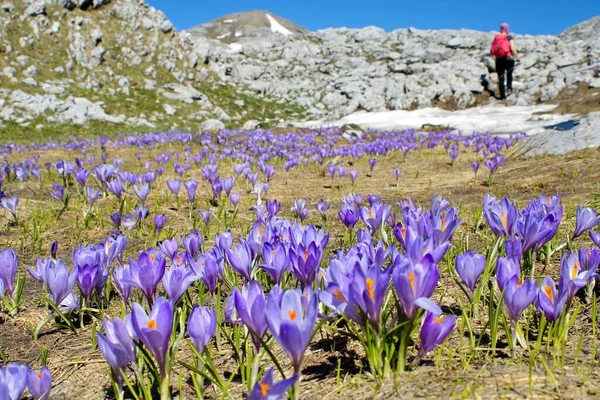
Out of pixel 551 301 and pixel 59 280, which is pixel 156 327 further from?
pixel 551 301

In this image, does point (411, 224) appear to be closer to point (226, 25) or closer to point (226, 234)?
point (226, 234)

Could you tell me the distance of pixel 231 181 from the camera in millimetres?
4699

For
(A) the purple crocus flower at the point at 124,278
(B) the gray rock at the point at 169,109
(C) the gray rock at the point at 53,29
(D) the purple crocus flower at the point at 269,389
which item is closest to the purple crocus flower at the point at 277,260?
(A) the purple crocus flower at the point at 124,278

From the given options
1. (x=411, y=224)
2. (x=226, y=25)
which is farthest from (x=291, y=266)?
(x=226, y=25)

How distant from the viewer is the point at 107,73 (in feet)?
78.7

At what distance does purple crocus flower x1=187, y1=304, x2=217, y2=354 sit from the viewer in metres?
1.49

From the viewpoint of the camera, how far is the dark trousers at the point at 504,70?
18.4 metres

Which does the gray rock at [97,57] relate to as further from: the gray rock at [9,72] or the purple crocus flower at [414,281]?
the purple crocus flower at [414,281]

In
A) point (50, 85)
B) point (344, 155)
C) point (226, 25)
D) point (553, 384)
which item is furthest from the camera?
point (226, 25)

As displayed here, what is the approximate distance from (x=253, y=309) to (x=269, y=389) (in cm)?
37

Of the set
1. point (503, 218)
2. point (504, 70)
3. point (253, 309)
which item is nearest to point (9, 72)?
point (504, 70)

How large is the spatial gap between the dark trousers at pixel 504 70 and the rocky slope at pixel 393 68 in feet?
2.06

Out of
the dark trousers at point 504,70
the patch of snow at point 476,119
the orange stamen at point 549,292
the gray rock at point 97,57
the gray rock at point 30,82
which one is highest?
the gray rock at point 97,57

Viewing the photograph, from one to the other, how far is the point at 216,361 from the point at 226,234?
0.69 metres
